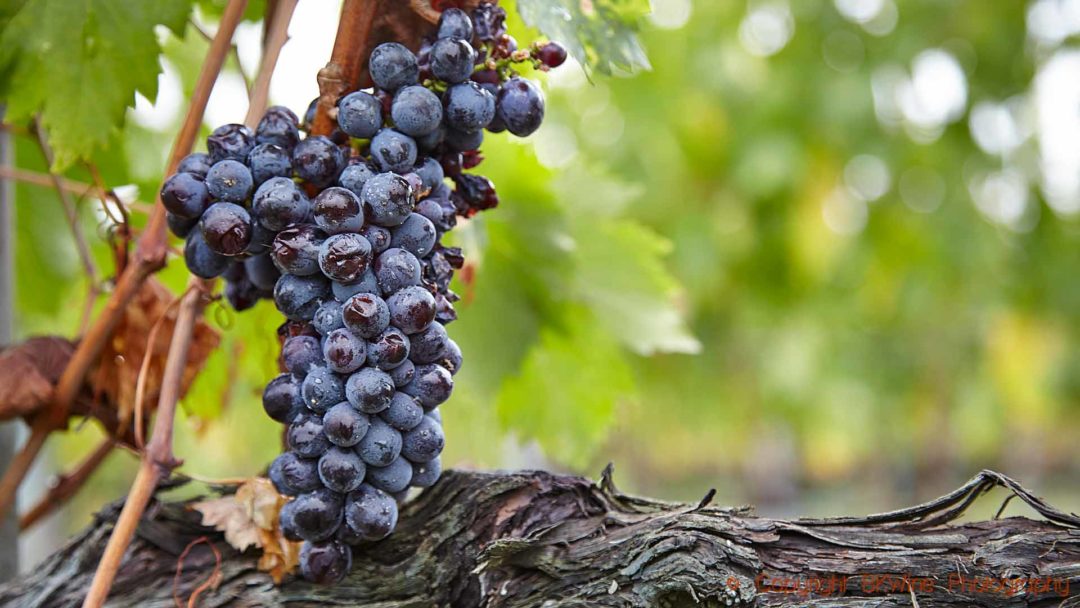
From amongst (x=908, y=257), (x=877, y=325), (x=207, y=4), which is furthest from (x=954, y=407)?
(x=207, y=4)

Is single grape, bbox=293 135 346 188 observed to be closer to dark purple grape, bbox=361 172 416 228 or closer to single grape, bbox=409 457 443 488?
dark purple grape, bbox=361 172 416 228

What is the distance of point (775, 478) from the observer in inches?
317

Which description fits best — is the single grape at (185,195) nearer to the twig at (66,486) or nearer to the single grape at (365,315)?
the single grape at (365,315)

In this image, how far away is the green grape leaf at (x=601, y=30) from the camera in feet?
1.65

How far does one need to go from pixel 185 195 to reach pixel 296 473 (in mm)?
154

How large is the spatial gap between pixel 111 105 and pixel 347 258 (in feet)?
0.92

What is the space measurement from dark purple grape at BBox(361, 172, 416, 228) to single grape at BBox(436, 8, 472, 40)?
9cm

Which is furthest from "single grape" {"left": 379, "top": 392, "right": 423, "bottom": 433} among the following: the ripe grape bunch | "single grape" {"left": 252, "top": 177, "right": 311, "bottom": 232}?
Answer: "single grape" {"left": 252, "top": 177, "right": 311, "bottom": 232}

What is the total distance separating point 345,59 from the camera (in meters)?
0.49

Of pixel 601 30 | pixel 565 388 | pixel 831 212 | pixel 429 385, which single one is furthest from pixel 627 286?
pixel 831 212

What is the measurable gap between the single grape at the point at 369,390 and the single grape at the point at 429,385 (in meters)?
0.02

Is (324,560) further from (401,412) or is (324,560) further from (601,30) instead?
(601,30)

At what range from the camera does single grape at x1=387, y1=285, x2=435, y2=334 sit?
430 mm

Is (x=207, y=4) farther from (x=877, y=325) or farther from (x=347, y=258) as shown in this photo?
(x=877, y=325)
